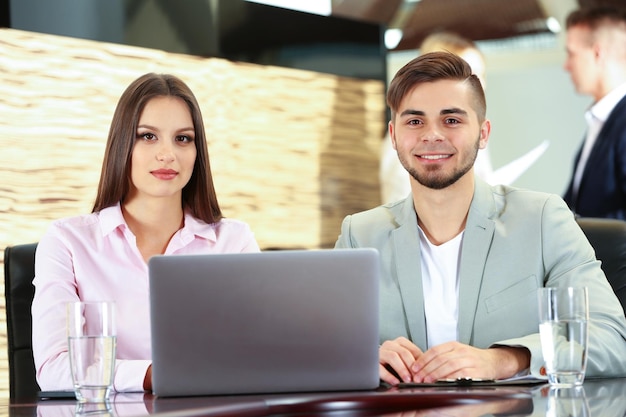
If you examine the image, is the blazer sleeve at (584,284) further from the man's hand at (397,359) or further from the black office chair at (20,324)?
the black office chair at (20,324)

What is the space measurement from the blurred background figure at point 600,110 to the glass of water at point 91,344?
2.80m

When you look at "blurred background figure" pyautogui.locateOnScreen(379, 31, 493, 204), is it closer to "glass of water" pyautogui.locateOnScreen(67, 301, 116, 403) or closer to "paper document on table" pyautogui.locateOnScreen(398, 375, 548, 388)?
"paper document on table" pyautogui.locateOnScreen(398, 375, 548, 388)

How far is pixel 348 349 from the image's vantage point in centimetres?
152

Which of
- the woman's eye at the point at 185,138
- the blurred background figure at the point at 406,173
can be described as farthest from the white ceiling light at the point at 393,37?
the woman's eye at the point at 185,138

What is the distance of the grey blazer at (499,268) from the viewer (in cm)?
204

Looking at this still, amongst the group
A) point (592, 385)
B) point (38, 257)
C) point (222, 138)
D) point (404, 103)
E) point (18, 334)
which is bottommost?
point (592, 385)

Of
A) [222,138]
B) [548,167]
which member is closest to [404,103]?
[222,138]

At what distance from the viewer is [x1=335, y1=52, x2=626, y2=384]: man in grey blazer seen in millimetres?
2049

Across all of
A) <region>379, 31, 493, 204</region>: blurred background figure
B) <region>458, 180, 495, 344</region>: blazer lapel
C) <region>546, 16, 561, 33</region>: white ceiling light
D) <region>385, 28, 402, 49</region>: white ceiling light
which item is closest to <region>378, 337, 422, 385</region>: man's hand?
<region>458, 180, 495, 344</region>: blazer lapel

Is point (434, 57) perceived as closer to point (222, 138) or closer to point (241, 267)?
point (241, 267)

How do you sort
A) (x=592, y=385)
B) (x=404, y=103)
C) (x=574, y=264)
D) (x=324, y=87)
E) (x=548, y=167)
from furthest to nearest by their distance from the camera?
(x=548, y=167)
(x=324, y=87)
(x=404, y=103)
(x=574, y=264)
(x=592, y=385)

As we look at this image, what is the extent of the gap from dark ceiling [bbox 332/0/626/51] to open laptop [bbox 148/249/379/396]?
5.28m

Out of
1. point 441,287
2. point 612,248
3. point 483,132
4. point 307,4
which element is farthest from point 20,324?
point 307,4

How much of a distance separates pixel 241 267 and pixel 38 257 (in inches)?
29.3
